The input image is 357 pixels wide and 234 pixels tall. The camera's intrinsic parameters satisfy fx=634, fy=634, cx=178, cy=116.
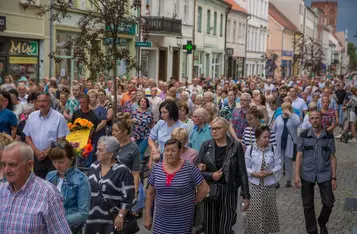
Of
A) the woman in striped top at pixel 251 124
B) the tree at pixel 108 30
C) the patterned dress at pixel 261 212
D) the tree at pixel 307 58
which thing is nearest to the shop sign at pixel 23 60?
the tree at pixel 108 30

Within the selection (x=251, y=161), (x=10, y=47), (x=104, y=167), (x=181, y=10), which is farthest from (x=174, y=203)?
(x=181, y=10)

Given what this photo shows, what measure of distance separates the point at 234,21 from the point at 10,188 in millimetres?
50352

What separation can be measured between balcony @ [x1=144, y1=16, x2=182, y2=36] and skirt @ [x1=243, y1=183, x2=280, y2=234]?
25.0 meters

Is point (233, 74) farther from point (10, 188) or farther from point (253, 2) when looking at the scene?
point (10, 188)

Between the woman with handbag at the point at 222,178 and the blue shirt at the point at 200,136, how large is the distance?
1969 millimetres

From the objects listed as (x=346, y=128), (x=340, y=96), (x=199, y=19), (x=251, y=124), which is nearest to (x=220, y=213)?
(x=251, y=124)

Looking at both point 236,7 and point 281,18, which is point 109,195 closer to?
point 236,7

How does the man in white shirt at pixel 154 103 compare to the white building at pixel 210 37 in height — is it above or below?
below

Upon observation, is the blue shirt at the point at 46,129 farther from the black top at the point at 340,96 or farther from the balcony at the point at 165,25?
the balcony at the point at 165,25

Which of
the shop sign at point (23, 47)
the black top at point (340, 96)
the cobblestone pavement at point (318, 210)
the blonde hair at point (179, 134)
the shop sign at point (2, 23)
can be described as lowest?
the cobblestone pavement at point (318, 210)

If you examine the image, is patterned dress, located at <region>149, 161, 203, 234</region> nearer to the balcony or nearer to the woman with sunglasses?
the woman with sunglasses

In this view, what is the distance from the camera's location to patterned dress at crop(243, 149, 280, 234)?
7785 mm

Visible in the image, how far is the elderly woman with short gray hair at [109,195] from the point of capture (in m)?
5.91

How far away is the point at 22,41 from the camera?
22.5 m
